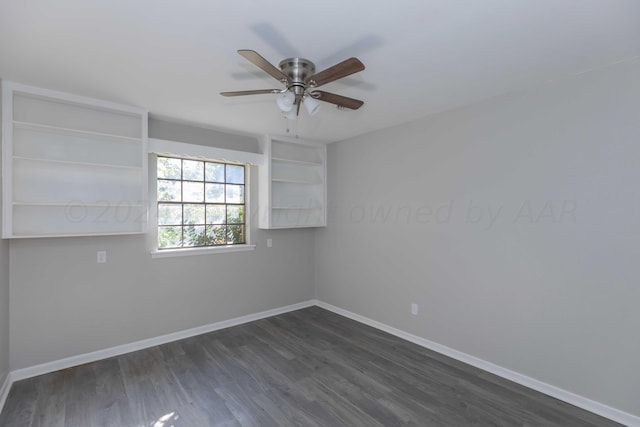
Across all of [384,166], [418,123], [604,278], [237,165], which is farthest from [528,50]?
[237,165]

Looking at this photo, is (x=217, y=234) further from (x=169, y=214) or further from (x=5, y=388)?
(x=5, y=388)

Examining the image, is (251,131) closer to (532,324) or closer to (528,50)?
(528,50)

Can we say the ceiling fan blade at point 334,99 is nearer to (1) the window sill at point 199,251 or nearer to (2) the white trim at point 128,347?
(1) the window sill at point 199,251

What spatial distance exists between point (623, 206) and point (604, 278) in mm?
529

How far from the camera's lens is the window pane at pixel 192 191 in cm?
369

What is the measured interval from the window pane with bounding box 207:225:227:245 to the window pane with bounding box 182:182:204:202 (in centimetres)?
39

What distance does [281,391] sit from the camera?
253cm

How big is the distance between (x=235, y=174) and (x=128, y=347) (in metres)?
2.29

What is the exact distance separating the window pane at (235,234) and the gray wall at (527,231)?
1786mm

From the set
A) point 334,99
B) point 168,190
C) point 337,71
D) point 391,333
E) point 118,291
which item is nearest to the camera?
point 337,71

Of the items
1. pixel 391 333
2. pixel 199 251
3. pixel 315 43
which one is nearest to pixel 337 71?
pixel 315 43

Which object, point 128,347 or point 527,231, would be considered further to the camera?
point 128,347

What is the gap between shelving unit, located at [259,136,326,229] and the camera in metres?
4.14

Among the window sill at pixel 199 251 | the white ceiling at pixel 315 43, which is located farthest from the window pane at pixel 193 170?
the white ceiling at pixel 315 43
